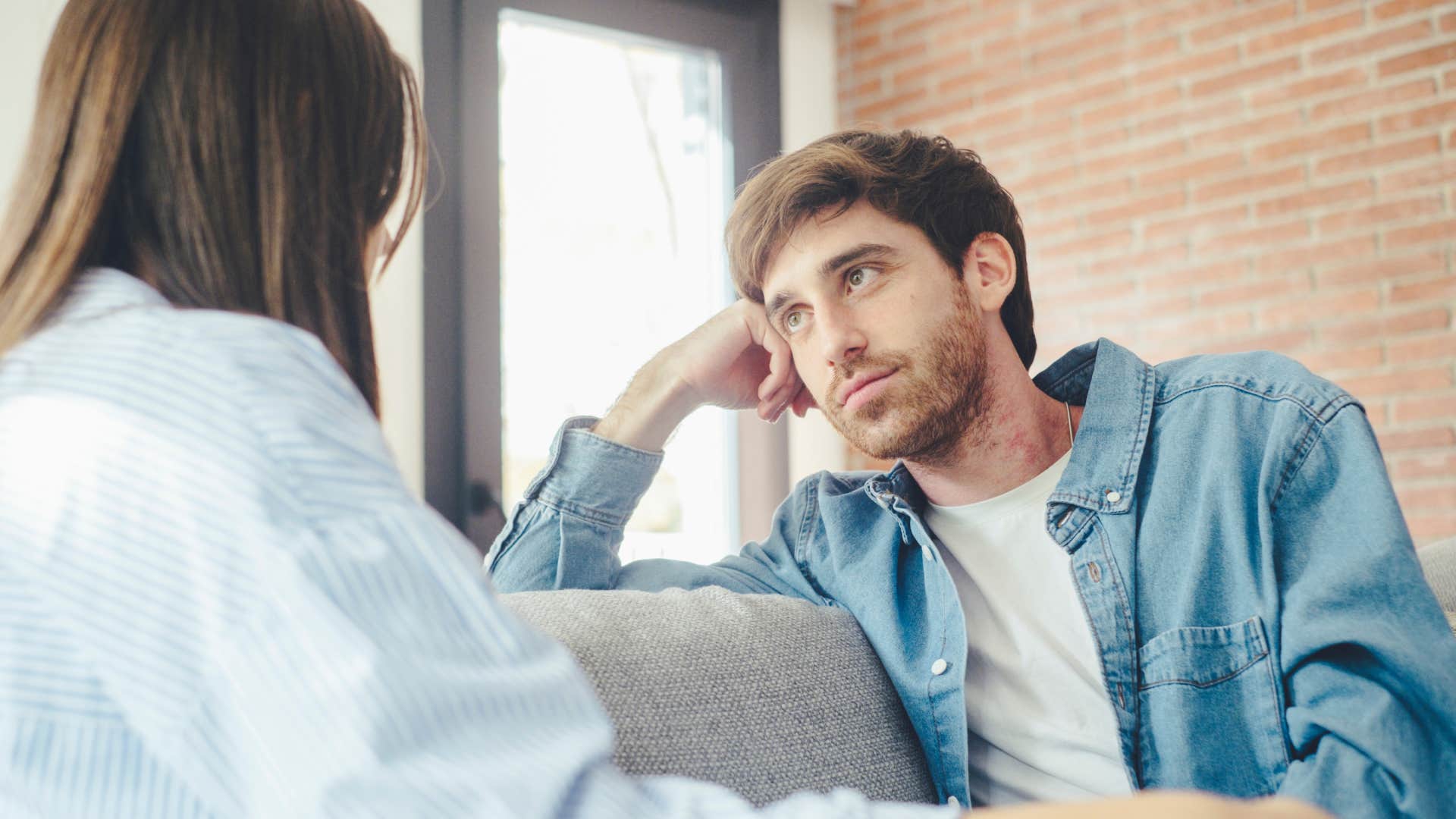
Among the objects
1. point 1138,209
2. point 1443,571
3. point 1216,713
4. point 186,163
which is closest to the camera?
point 186,163

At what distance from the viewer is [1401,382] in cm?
301

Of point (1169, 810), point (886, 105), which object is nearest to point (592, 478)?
point (1169, 810)

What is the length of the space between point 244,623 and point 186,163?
0.30 meters

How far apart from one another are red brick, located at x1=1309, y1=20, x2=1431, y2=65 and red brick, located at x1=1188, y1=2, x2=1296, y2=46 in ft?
0.45

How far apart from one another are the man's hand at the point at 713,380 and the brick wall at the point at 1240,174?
192 cm

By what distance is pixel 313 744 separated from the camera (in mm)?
503

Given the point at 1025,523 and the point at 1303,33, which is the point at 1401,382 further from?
the point at 1025,523

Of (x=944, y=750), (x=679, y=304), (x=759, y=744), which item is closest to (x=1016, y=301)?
(x=944, y=750)

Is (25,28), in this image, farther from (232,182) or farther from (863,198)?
(232,182)

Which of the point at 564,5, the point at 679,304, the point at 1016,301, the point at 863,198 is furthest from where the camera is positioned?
the point at 679,304

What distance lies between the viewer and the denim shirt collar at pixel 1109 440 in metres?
1.34

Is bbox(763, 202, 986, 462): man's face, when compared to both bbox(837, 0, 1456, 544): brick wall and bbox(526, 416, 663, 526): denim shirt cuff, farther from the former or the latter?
bbox(837, 0, 1456, 544): brick wall

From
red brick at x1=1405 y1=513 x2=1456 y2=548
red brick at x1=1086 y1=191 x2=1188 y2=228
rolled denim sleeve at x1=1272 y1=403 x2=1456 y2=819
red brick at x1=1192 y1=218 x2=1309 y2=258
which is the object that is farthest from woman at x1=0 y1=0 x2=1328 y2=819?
red brick at x1=1086 y1=191 x2=1188 y2=228

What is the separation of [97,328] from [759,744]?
73 cm
